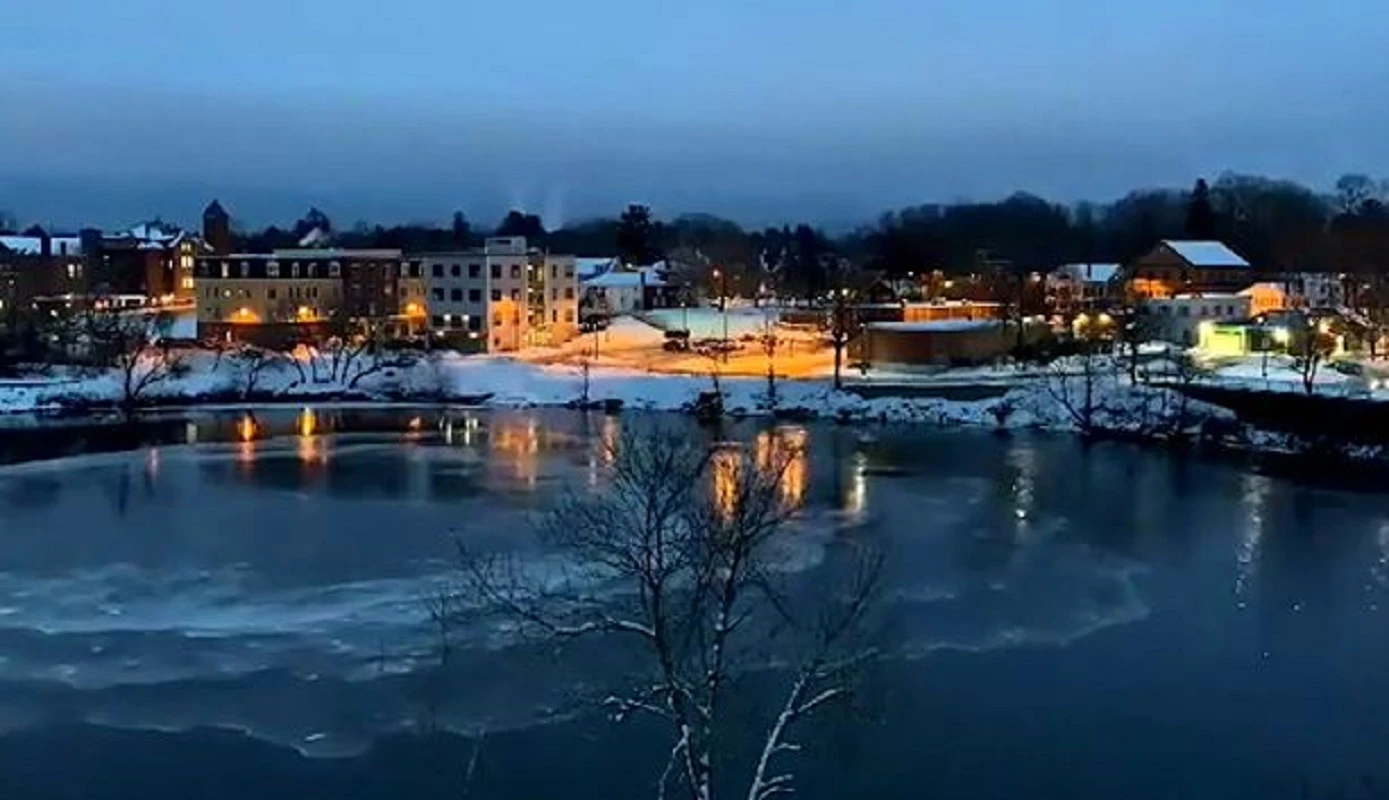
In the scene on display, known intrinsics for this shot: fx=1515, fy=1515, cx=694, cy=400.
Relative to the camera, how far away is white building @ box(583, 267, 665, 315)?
34.9 metres

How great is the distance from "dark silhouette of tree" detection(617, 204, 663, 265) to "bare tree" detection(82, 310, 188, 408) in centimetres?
1894

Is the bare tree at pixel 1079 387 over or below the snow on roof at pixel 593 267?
below

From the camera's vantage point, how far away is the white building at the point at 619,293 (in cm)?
3488

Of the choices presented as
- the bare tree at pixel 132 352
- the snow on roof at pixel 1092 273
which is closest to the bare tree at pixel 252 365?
the bare tree at pixel 132 352

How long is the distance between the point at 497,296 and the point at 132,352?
270 inches

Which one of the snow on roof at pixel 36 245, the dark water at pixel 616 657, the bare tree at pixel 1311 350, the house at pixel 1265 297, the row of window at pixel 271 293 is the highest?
the snow on roof at pixel 36 245

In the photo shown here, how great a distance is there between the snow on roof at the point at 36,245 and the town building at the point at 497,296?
14.0 m

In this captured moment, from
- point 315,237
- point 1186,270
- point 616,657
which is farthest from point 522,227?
point 616,657

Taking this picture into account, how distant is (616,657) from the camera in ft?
25.6

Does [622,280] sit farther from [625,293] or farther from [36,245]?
[36,245]

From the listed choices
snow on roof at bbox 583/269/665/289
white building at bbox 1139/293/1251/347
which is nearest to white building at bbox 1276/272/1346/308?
white building at bbox 1139/293/1251/347

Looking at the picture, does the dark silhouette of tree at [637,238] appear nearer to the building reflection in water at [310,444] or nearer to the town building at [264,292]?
the town building at [264,292]

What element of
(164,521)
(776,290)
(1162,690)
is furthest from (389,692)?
(776,290)

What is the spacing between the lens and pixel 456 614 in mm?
8703
